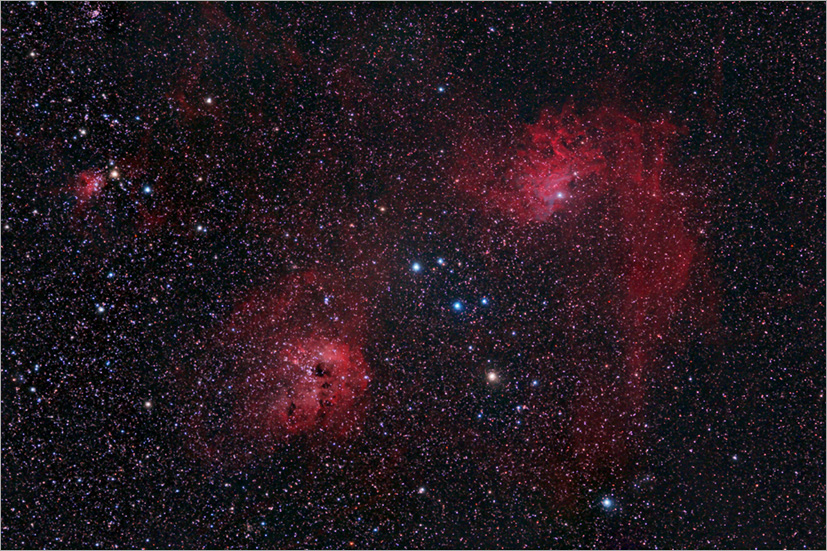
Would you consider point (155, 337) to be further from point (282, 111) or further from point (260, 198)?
point (282, 111)

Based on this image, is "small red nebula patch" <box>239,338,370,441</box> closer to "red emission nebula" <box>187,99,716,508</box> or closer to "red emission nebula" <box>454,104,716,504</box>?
"red emission nebula" <box>187,99,716,508</box>

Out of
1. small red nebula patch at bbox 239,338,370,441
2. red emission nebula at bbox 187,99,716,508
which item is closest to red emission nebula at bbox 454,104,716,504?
red emission nebula at bbox 187,99,716,508

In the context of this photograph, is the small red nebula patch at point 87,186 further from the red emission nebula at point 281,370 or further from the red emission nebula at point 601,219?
the red emission nebula at point 601,219

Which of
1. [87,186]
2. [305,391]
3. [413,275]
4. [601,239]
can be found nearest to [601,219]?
[601,239]

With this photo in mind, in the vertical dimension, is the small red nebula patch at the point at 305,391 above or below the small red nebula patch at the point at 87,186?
below

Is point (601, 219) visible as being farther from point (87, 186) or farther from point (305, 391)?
point (87, 186)

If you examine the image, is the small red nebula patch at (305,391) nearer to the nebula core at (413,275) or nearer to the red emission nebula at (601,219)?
the nebula core at (413,275)

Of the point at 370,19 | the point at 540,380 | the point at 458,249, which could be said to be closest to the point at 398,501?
the point at 540,380

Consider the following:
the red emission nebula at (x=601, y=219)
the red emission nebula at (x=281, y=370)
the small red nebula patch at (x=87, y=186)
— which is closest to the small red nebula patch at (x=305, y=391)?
the red emission nebula at (x=281, y=370)

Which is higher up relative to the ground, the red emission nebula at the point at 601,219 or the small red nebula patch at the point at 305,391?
the red emission nebula at the point at 601,219

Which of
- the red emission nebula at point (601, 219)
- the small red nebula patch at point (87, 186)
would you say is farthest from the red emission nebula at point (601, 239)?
the small red nebula patch at point (87, 186)

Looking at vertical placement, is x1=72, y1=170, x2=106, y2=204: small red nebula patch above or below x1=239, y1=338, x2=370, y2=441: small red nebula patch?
above
